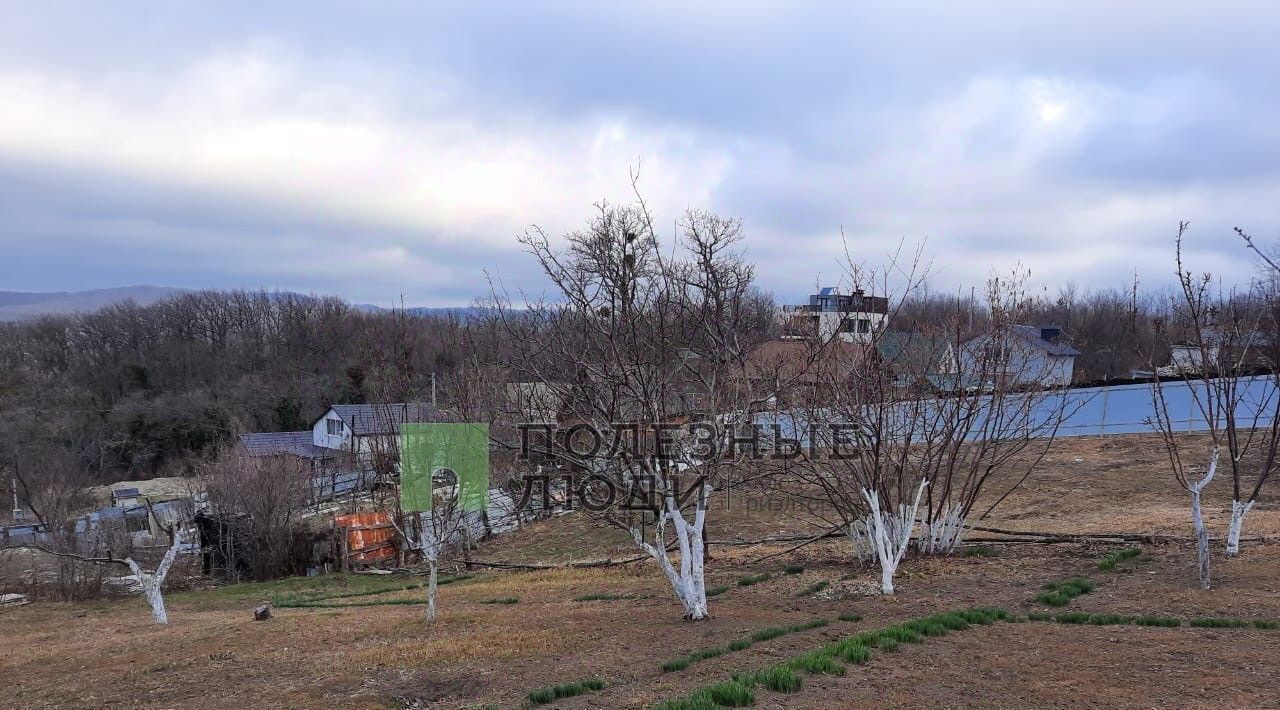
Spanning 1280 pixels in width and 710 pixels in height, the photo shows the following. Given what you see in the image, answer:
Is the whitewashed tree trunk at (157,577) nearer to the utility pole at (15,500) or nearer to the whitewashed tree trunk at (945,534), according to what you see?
the whitewashed tree trunk at (945,534)

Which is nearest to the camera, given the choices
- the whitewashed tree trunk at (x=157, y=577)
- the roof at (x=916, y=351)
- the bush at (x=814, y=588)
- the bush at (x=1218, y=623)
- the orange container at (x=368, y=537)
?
the bush at (x=1218, y=623)

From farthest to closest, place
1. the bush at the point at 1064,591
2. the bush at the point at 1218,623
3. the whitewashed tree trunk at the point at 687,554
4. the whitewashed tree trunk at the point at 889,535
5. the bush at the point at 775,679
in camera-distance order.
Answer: the whitewashed tree trunk at the point at 889,535, the bush at the point at 1064,591, the whitewashed tree trunk at the point at 687,554, the bush at the point at 1218,623, the bush at the point at 775,679

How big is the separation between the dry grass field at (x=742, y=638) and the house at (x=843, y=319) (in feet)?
9.61

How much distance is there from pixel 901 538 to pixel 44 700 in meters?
8.35

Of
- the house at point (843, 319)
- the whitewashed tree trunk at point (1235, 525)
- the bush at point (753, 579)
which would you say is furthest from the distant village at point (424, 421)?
the bush at point (753, 579)

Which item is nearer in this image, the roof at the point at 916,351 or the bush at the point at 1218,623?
the bush at the point at 1218,623

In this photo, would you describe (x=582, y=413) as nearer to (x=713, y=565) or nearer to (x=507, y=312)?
(x=507, y=312)

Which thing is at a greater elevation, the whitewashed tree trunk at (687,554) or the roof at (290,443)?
the whitewashed tree trunk at (687,554)

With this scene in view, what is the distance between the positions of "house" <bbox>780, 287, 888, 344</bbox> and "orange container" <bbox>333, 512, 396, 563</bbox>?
42.6 feet

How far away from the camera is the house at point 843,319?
982 centimetres

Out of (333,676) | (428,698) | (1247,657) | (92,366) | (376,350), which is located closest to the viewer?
(1247,657)

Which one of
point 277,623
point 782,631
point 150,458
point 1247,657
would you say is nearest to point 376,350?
point 150,458

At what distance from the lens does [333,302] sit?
65250mm

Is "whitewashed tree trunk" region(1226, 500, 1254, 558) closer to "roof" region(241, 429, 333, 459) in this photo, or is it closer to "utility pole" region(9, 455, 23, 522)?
"roof" region(241, 429, 333, 459)
